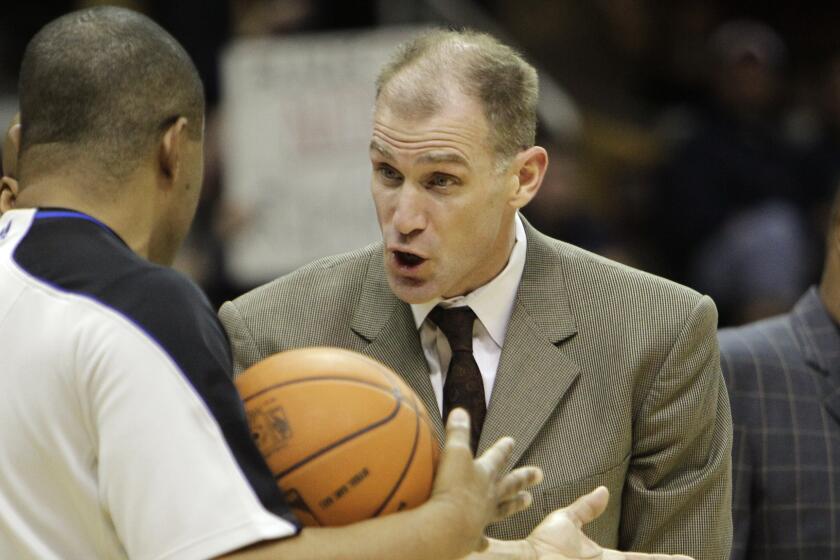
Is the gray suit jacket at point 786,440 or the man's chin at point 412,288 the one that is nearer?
the man's chin at point 412,288

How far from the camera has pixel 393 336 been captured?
396cm

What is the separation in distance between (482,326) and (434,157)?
1.79 feet

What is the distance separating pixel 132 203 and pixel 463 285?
1163 mm

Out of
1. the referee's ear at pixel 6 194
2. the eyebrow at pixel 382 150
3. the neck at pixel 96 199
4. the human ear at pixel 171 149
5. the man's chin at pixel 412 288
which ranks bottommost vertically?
the man's chin at pixel 412 288

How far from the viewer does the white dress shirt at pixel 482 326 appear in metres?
3.96

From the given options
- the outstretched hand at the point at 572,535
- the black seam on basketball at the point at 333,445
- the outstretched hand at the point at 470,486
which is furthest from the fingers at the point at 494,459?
the outstretched hand at the point at 572,535

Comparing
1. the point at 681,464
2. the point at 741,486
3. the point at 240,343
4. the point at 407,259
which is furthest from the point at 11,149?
the point at 741,486

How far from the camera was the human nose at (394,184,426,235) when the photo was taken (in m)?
3.76

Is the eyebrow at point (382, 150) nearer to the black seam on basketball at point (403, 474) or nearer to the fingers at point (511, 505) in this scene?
the black seam on basketball at point (403, 474)

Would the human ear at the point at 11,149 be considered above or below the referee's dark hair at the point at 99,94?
below

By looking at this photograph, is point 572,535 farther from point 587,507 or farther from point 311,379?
point 311,379

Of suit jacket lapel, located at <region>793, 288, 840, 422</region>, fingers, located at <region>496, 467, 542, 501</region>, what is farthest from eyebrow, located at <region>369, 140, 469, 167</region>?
suit jacket lapel, located at <region>793, 288, 840, 422</region>

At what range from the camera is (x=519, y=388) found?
3.86 m

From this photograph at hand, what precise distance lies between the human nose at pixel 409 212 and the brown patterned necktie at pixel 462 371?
313 mm
